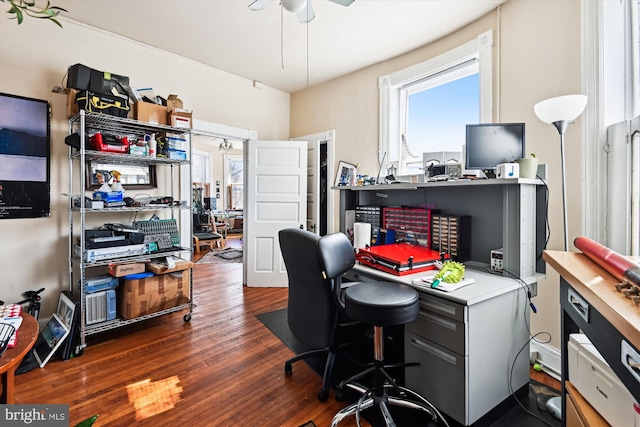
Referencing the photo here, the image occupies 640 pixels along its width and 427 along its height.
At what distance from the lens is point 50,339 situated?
2338mm

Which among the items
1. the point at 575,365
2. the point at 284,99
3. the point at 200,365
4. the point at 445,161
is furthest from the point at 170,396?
the point at 284,99

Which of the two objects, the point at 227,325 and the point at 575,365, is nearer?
the point at 575,365

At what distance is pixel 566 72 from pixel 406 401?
2.40 meters

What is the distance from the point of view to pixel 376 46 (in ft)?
10.5

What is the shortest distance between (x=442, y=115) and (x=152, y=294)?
3.25 meters

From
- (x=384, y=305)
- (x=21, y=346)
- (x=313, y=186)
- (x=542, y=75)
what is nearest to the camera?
(x=21, y=346)

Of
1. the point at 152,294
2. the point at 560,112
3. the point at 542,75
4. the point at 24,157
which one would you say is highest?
the point at 542,75

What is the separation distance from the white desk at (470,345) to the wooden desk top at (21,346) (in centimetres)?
159

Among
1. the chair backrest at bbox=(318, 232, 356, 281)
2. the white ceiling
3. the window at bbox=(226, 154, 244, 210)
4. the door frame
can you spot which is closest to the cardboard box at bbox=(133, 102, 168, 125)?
the white ceiling

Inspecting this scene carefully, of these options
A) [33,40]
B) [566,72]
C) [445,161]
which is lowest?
[445,161]

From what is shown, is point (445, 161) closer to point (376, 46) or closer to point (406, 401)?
point (406, 401)

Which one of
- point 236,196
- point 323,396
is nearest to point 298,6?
point 323,396

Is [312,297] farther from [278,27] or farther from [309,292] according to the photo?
[278,27]

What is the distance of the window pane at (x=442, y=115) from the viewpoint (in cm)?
289
